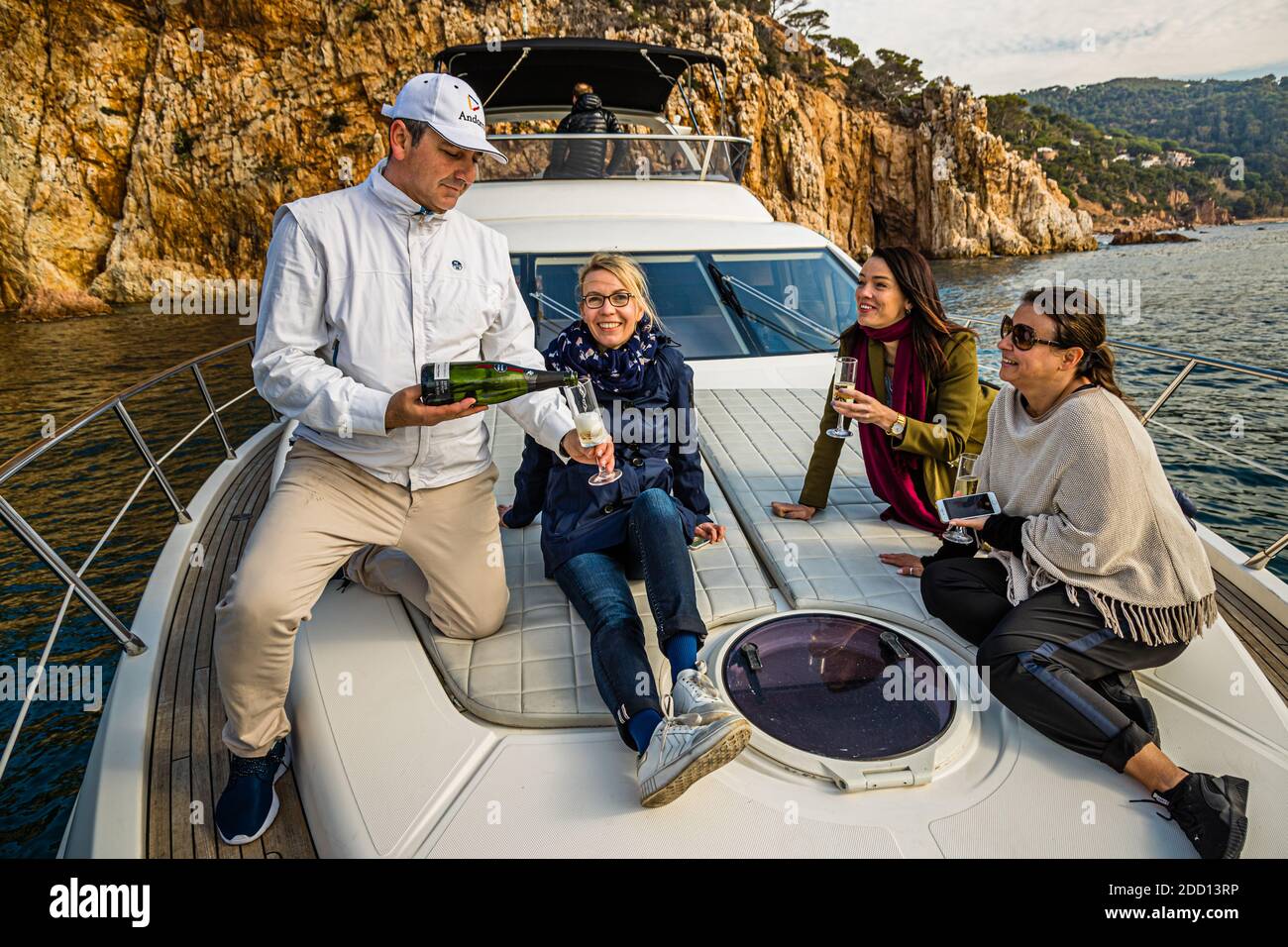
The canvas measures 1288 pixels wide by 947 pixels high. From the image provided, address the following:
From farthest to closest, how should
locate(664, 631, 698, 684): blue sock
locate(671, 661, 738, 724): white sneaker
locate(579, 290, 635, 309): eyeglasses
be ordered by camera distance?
1. locate(579, 290, 635, 309): eyeglasses
2. locate(664, 631, 698, 684): blue sock
3. locate(671, 661, 738, 724): white sneaker

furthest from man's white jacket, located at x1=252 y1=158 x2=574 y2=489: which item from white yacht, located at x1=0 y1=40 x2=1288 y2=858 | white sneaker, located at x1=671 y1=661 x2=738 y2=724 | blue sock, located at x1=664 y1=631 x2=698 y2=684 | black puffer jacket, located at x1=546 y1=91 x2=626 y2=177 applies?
black puffer jacket, located at x1=546 y1=91 x2=626 y2=177

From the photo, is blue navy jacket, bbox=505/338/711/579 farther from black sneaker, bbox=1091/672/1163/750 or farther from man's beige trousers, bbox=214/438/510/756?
black sneaker, bbox=1091/672/1163/750

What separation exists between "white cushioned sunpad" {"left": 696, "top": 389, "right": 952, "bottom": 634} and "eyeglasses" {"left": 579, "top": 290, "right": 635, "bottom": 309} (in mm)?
1066

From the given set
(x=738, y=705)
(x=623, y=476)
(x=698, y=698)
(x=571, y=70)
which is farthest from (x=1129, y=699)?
(x=571, y=70)

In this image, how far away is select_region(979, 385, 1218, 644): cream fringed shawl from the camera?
194cm

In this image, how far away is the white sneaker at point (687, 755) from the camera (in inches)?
61.6

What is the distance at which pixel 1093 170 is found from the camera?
68.1 metres

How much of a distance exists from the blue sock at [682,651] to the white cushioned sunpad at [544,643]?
0.14 m

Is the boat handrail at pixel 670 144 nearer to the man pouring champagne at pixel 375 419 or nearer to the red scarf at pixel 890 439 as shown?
the red scarf at pixel 890 439

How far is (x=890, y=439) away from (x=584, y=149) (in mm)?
→ 4416

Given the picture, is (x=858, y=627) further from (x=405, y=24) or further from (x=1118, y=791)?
(x=405, y=24)

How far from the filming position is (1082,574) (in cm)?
201

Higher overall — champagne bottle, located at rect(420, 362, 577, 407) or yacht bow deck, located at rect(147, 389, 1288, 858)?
champagne bottle, located at rect(420, 362, 577, 407)
